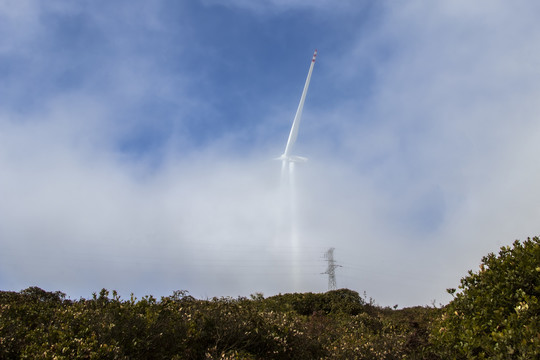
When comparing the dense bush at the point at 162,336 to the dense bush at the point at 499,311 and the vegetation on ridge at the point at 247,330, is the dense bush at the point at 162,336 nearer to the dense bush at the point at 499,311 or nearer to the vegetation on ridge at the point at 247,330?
the vegetation on ridge at the point at 247,330

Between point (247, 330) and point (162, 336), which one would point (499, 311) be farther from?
point (162, 336)

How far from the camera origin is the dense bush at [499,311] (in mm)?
7848

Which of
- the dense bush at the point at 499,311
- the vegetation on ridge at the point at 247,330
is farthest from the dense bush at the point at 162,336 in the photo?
the dense bush at the point at 499,311

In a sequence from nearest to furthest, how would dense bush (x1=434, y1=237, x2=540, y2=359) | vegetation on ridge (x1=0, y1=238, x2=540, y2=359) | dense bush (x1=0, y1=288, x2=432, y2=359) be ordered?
dense bush (x1=434, y1=237, x2=540, y2=359) → vegetation on ridge (x1=0, y1=238, x2=540, y2=359) → dense bush (x1=0, y1=288, x2=432, y2=359)

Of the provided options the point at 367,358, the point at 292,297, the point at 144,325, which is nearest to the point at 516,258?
the point at 367,358

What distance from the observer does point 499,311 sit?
8.99 m

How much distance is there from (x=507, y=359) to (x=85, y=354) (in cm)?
925

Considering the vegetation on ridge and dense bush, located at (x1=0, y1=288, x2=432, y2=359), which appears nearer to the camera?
the vegetation on ridge

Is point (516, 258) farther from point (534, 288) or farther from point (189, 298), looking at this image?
point (189, 298)

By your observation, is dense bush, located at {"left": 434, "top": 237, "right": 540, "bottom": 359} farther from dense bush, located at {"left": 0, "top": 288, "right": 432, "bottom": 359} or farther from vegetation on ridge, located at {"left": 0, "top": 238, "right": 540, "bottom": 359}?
dense bush, located at {"left": 0, "top": 288, "right": 432, "bottom": 359}

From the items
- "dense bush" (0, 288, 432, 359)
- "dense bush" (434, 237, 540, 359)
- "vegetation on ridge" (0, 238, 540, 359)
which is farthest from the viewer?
"dense bush" (0, 288, 432, 359)

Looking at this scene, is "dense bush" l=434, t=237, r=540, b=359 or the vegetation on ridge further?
the vegetation on ridge

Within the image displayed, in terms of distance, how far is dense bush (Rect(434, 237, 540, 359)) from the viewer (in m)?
7.85

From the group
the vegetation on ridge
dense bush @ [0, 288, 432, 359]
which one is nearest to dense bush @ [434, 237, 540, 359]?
the vegetation on ridge
